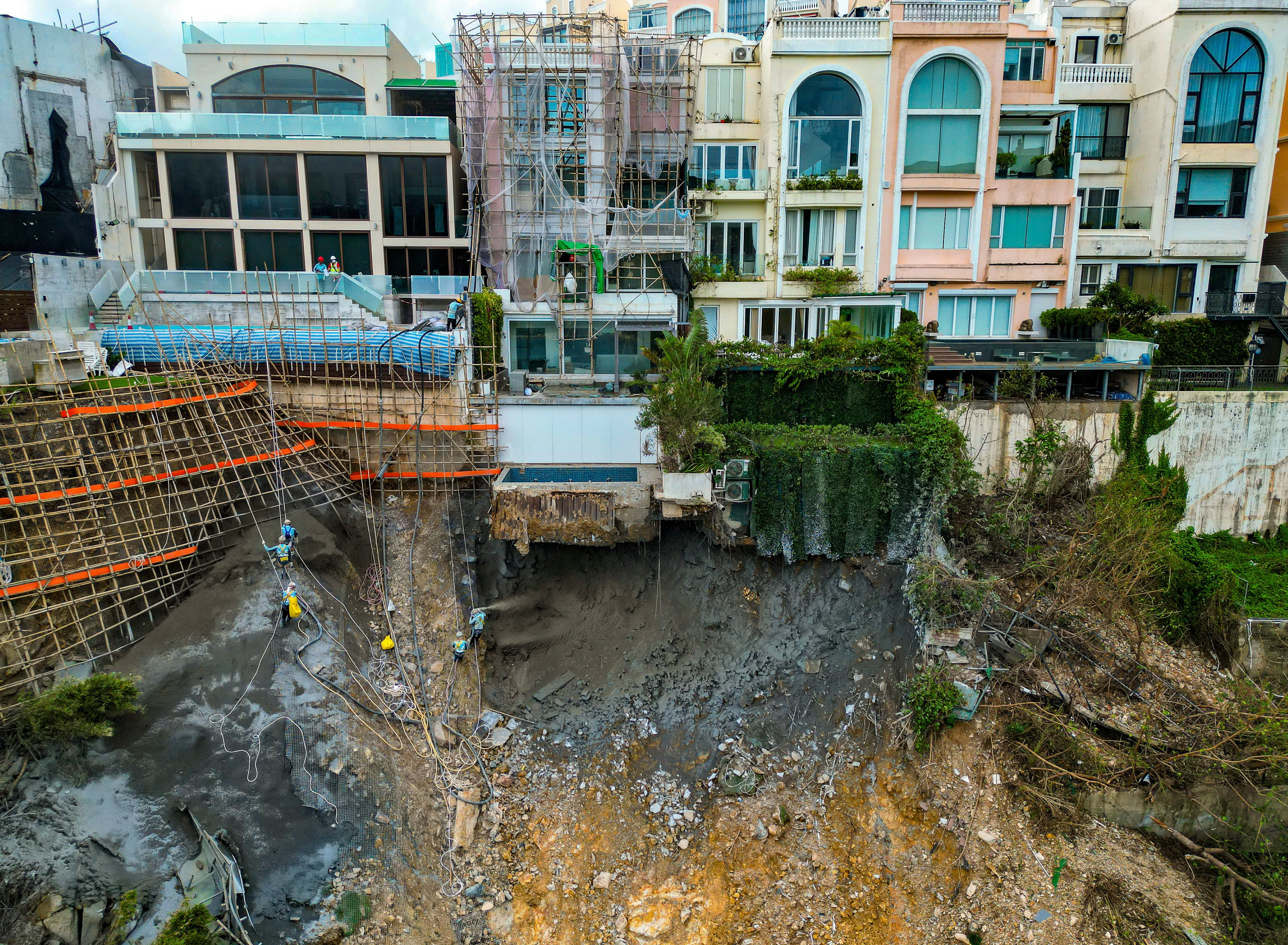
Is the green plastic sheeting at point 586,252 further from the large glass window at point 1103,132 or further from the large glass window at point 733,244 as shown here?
the large glass window at point 1103,132

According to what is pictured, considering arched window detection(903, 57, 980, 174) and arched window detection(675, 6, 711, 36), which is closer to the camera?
arched window detection(903, 57, 980, 174)

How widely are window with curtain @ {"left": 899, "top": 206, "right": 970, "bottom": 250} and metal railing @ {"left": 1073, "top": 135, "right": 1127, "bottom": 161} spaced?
5.52 meters

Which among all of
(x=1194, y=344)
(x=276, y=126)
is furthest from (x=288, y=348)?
(x=1194, y=344)

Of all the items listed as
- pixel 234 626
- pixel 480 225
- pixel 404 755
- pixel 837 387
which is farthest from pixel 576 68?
pixel 404 755

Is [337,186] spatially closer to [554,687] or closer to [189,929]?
[554,687]

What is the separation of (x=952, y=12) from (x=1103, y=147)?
7355 mm

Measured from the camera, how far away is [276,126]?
75.9 feet

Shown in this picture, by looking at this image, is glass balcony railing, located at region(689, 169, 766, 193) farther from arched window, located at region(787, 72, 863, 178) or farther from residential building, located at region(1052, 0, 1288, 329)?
residential building, located at region(1052, 0, 1288, 329)

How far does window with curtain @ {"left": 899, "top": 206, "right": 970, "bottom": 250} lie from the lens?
23.6 meters

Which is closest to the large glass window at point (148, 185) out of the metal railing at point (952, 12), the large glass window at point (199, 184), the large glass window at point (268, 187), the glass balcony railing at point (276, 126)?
the large glass window at point (199, 184)

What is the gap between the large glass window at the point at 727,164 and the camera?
23.4 meters

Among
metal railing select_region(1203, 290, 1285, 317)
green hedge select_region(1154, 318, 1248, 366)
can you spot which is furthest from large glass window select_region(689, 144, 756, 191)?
metal railing select_region(1203, 290, 1285, 317)

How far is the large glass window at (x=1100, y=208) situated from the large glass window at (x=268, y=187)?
82.4 feet

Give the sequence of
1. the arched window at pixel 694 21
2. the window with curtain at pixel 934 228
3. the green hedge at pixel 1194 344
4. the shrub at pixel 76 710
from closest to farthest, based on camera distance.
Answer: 1. the shrub at pixel 76 710
2. the green hedge at pixel 1194 344
3. the window with curtain at pixel 934 228
4. the arched window at pixel 694 21
